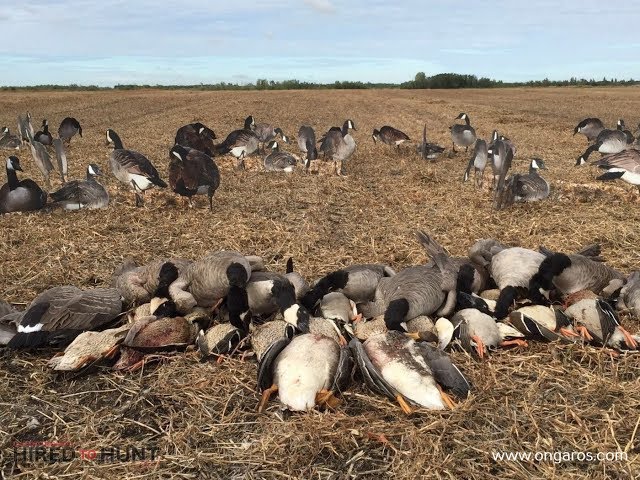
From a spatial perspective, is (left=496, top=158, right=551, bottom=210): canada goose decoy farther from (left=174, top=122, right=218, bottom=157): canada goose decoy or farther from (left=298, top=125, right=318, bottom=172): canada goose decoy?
(left=174, top=122, right=218, bottom=157): canada goose decoy

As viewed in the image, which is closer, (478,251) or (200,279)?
(200,279)

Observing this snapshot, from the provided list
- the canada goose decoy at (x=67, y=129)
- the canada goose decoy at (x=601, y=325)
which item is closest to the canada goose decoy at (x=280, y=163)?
the canada goose decoy at (x=67, y=129)

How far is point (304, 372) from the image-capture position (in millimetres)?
3732

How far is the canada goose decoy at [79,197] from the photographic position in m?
8.91

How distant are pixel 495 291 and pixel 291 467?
293 cm

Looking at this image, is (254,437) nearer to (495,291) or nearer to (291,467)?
(291,467)

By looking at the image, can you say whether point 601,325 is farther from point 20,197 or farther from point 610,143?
point 610,143

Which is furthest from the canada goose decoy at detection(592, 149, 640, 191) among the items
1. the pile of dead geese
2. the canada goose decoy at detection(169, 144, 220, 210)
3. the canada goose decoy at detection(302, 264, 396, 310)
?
the canada goose decoy at detection(169, 144, 220, 210)

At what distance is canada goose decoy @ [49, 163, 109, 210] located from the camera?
29.2ft

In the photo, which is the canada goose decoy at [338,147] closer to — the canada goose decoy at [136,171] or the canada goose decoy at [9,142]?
the canada goose decoy at [136,171]

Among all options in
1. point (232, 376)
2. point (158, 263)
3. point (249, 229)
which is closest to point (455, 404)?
point (232, 376)

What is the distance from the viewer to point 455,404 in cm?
363

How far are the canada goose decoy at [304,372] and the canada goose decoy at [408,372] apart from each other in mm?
167

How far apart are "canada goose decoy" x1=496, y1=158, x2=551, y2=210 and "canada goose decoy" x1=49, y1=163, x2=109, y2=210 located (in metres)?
6.76
